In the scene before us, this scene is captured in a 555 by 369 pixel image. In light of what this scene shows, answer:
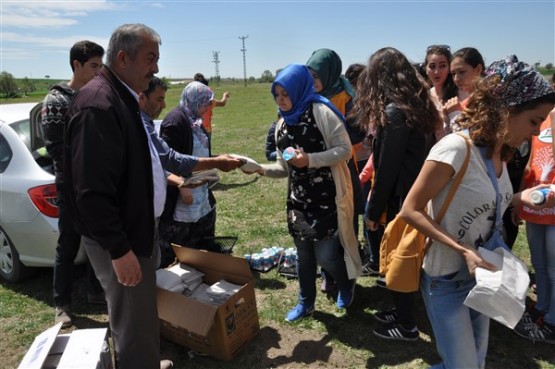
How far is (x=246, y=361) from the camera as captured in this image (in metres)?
2.88

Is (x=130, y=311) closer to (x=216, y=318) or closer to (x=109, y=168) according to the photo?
(x=216, y=318)

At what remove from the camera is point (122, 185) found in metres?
1.97

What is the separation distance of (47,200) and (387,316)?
2899mm

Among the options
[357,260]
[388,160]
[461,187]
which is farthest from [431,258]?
[357,260]

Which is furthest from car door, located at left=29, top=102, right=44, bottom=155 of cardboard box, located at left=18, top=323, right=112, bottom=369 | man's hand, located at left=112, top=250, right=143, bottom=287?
man's hand, located at left=112, top=250, right=143, bottom=287

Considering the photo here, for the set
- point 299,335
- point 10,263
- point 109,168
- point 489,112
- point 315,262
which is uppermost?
point 489,112

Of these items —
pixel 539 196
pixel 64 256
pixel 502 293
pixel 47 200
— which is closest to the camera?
pixel 502 293

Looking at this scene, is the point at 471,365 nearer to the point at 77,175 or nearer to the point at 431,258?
the point at 431,258

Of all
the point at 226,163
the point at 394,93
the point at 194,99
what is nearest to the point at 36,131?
the point at 194,99

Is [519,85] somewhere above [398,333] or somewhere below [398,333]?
above

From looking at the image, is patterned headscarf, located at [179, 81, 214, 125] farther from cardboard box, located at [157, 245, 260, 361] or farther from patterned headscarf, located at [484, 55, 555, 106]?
Result: patterned headscarf, located at [484, 55, 555, 106]

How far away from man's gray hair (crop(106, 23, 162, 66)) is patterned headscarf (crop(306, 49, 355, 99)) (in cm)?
226

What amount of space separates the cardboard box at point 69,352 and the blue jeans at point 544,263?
2.88 metres

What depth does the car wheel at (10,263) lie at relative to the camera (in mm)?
3903
